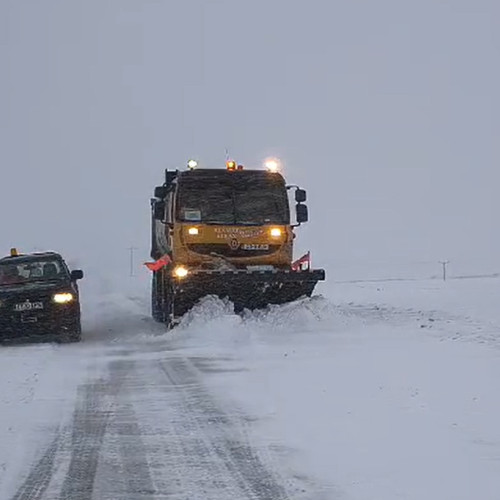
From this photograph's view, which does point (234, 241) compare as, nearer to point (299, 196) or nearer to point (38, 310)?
point (299, 196)

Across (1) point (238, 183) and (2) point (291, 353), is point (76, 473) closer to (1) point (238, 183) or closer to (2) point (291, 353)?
(2) point (291, 353)

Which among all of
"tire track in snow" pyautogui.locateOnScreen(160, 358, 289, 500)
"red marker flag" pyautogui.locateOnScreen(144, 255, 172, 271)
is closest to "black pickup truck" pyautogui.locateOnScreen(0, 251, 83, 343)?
"red marker flag" pyautogui.locateOnScreen(144, 255, 172, 271)

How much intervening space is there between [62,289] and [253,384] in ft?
22.8

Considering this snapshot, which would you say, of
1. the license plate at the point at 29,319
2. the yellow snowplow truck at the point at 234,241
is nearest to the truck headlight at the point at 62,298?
the license plate at the point at 29,319

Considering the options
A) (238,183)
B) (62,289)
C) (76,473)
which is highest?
(238,183)

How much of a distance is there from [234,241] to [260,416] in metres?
8.98

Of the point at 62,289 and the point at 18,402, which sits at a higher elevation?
the point at 62,289

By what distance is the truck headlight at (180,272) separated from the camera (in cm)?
1606

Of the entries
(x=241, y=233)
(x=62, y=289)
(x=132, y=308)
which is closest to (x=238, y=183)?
(x=241, y=233)

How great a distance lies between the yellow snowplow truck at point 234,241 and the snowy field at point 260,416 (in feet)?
3.99

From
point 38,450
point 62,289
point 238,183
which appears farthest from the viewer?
point 238,183

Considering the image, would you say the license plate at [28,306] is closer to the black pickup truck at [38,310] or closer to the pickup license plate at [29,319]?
the black pickup truck at [38,310]

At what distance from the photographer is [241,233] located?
54.6 ft

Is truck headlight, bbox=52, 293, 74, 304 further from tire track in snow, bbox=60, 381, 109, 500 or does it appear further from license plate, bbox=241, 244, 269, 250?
tire track in snow, bbox=60, 381, 109, 500
